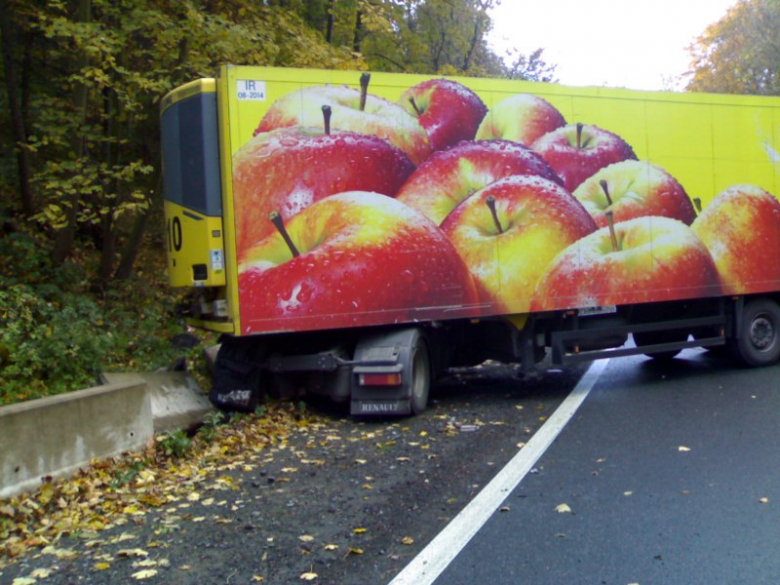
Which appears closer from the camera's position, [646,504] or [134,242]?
[646,504]

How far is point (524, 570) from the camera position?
488 centimetres

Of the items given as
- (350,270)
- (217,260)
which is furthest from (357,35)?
(217,260)

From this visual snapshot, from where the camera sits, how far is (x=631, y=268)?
35.2ft

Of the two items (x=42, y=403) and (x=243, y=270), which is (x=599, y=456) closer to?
(x=243, y=270)

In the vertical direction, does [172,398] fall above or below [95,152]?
below

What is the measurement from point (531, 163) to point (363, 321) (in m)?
2.80

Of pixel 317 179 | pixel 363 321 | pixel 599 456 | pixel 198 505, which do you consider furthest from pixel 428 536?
pixel 317 179

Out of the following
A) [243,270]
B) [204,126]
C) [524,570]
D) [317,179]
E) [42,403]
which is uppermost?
[204,126]

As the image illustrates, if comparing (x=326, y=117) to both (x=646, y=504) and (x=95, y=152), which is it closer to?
(x=646, y=504)

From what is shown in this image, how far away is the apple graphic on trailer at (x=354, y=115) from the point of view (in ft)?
28.5

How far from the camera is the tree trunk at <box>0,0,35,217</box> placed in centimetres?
1236

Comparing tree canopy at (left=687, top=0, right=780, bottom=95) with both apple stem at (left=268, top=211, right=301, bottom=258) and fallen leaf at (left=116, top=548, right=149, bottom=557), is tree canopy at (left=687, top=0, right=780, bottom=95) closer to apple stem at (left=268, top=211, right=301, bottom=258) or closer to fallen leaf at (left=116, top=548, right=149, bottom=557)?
apple stem at (left=268, top=211, right=301, bottom=258)

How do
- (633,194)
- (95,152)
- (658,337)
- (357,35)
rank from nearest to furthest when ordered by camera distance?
1. (633,194)
2. (658,337)
3. (95,152)
4. (357,35)

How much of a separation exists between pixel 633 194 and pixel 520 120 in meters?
1.86
